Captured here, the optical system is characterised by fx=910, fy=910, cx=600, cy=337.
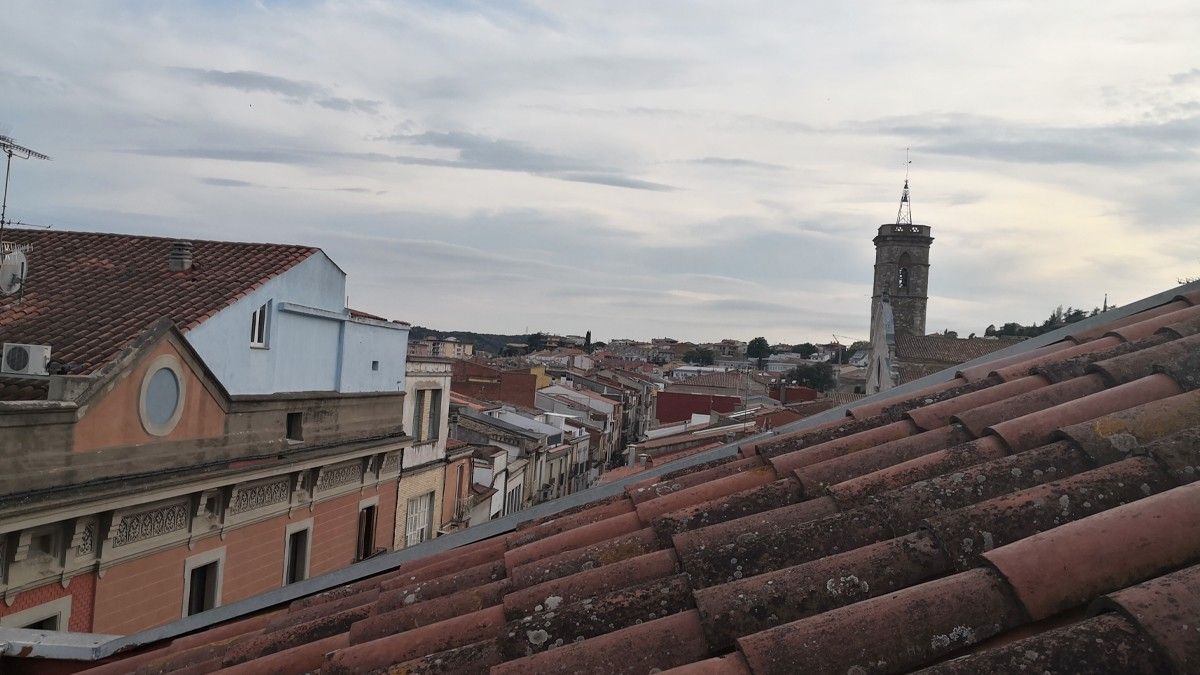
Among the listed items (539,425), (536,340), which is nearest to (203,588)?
(539,425)

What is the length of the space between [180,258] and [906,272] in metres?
49.1

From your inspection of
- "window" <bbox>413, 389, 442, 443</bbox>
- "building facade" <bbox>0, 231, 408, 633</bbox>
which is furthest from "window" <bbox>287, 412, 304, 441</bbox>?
"window" <bbox>413, 389, 442, 443</bbox>

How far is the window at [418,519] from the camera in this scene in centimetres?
1977

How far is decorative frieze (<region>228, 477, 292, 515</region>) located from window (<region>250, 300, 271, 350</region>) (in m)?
2.12

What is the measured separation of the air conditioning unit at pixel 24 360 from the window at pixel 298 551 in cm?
486

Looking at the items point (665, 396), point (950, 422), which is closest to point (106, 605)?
point (950, 422)

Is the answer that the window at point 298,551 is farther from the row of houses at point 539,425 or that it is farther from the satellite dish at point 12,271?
the row of houses at point 539,425

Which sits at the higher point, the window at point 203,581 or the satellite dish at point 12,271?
the satellite dish at point 12,271

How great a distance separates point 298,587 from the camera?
16.3 feet

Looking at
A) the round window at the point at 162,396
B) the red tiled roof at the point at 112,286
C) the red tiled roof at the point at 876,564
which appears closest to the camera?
the red tiled roof at the point at 876,564

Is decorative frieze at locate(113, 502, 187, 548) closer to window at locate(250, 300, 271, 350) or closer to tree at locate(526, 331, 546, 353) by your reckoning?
window at locate(250, 300, 271, 350)

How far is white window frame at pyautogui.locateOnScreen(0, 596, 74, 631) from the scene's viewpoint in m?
8.53

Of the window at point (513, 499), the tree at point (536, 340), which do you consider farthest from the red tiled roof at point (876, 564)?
the tree at point (536, 340)

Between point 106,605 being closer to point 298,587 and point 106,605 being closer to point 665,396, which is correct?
point 298,587
